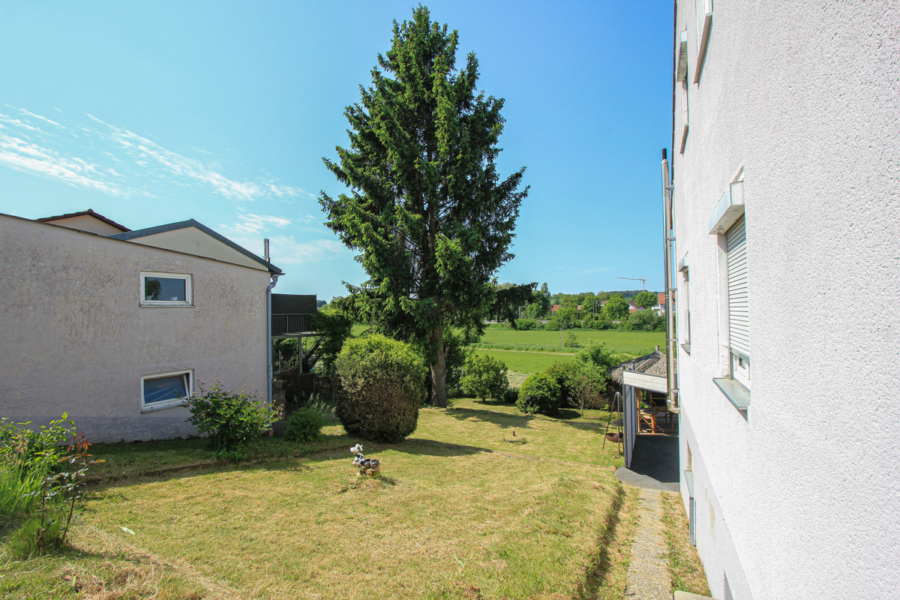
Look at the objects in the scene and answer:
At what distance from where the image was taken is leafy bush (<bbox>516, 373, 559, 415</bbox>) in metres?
19.0

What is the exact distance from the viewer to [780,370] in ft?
6.05

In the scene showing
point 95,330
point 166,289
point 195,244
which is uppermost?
point 195,244

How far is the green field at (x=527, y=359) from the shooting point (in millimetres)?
38219

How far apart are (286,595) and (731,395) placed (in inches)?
162

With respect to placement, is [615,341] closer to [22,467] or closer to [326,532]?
[326,532]

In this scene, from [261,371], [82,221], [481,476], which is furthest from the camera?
[261,371]

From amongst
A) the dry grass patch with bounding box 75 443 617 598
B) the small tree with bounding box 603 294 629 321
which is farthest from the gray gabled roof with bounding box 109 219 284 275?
the small tree with bounding box 603 294 629 321

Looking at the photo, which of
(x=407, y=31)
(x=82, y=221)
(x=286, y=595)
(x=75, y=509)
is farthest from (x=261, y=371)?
(x=407, y=31)

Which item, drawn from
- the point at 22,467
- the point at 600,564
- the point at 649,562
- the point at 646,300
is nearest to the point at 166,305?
the point at 22,467

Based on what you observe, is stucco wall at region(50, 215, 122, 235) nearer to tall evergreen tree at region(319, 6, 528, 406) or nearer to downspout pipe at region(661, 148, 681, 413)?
tall evergreen tree at region(319, 6, 528, 406)

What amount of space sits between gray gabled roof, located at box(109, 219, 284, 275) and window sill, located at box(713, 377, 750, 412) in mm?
10557

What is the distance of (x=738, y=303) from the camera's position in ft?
9.95

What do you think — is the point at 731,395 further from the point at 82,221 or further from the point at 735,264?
the point at 82,221

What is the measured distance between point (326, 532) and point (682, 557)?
15.9 feet
